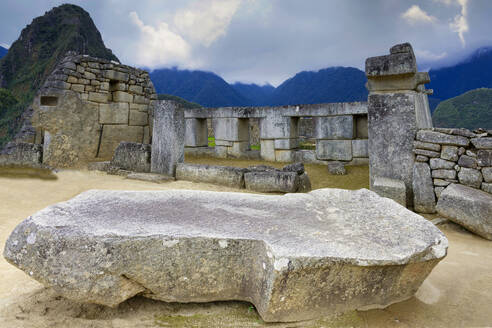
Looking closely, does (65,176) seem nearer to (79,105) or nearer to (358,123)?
(79,105)

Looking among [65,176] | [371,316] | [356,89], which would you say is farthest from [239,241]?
[356,89]

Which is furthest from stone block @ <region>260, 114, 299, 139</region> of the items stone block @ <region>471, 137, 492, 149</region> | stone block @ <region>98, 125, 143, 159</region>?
stone block @ <region>471, 137, 492, 149</region>

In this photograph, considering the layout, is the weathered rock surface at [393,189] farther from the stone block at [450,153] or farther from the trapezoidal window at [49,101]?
the trapezoidal window at [49,101]

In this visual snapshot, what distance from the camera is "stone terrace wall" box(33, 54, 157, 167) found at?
7.44 meters

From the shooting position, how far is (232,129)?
1049 centimetres

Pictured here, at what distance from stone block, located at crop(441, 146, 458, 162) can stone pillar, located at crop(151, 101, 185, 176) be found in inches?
199

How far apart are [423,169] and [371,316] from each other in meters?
3.67

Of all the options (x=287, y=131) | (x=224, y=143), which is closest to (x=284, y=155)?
(x=287, y=131)

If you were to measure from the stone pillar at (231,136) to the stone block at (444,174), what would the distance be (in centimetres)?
645

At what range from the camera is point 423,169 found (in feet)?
16.0

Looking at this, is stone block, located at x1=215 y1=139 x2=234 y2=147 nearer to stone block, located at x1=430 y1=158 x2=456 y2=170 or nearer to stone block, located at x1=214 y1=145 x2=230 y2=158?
stone block, located at x1=214 y1=145 x2=230 y2=158

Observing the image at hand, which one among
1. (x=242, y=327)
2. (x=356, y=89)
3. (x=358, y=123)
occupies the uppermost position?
(x=356, y=89)

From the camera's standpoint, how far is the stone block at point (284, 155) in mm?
9828

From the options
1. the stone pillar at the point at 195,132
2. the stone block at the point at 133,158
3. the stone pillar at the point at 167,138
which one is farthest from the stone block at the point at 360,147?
the stone block at the point at 133,158
